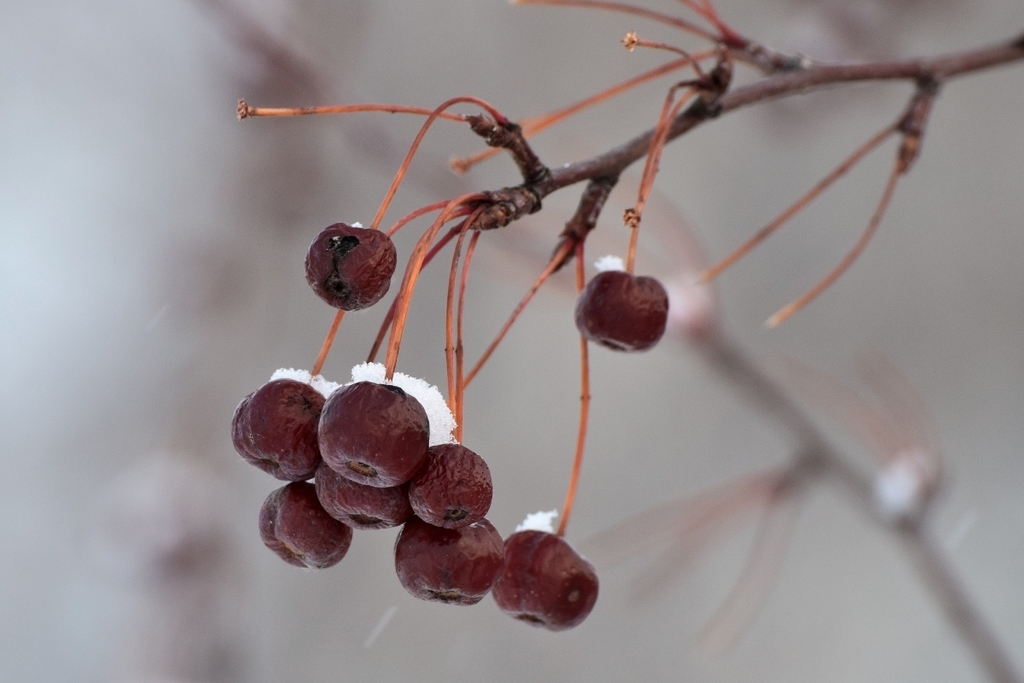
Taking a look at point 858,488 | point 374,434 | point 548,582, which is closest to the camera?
point 374,434

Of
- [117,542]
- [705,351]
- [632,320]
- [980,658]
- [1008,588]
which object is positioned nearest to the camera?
[632,320]

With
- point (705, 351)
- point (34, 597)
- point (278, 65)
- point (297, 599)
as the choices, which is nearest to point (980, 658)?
point (705, 351)

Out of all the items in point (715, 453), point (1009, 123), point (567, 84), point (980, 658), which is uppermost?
point (567, 84)

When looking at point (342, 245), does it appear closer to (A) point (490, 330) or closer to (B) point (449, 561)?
(B) point (449, 561)

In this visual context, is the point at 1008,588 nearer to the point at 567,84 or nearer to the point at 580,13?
the point at 567,84

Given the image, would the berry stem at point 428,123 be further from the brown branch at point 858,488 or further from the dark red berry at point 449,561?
the brown branch at point 858,488

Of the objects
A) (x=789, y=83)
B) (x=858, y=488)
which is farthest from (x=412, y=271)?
(x=858, y=488)

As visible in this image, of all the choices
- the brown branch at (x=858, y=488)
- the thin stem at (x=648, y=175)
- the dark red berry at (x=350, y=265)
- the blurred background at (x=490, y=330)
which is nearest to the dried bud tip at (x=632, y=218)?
the thin stem at (x=648, y=175)
